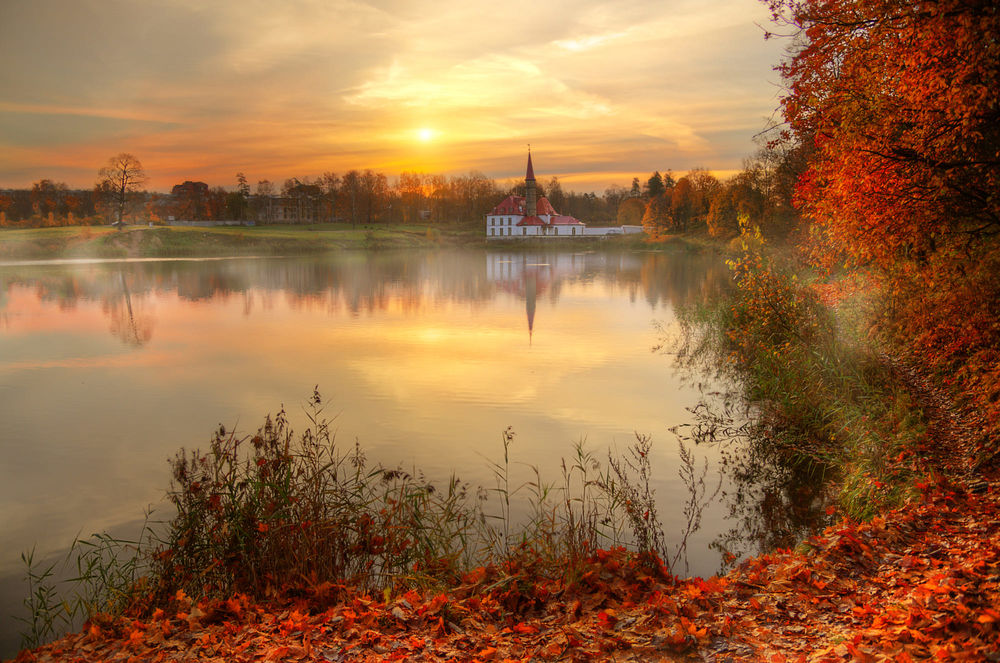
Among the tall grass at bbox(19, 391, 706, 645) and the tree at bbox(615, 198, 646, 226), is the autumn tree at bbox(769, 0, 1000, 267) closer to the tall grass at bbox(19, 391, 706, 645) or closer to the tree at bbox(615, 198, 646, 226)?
Answer: the tall grass at bbox(19, 391, 706, 645)

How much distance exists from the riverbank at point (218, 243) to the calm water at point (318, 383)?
38.0m

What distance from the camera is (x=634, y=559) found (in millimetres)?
6734

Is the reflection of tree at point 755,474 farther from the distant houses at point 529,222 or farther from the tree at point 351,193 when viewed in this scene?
the tree at point 351,193

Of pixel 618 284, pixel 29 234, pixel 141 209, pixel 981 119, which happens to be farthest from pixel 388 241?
pixel 981 119

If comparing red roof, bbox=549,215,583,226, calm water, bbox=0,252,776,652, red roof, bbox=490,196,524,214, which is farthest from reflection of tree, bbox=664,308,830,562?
red roof, bbox=490,196,524,214

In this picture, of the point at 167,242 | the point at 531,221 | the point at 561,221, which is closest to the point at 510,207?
the point at 531,221

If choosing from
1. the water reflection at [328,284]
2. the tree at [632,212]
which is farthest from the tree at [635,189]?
the water reflection at [328,284]

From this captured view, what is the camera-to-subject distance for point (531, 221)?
4577 inches

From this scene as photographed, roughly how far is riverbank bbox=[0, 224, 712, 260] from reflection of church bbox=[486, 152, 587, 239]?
14.4 m

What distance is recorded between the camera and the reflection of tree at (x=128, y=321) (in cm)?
2345

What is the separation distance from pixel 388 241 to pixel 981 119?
3410 inches

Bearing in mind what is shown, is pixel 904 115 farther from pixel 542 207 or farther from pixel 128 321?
pixel 542 207

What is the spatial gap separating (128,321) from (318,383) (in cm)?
1519

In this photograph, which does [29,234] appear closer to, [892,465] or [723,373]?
[723,373]
